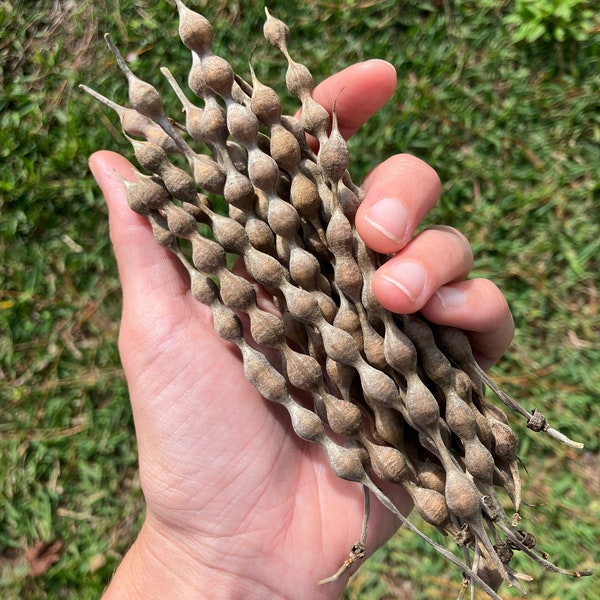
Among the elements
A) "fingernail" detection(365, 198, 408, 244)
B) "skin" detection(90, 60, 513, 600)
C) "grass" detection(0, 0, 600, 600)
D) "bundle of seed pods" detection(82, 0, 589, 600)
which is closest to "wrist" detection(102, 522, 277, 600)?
"skin" detection(90, 60, 513, 600)

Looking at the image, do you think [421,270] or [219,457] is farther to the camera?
[219,457]

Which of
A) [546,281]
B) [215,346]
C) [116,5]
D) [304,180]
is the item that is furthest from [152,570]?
[116,5]

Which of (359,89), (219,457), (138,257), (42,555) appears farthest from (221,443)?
(42,555)

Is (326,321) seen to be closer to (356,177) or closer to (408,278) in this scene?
(408,278)

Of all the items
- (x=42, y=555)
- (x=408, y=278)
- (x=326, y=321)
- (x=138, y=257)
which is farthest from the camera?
(x=42, y=555)

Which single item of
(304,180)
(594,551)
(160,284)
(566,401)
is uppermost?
(304,180)

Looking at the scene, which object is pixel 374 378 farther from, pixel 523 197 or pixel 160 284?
pixel 523 197
